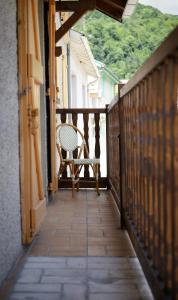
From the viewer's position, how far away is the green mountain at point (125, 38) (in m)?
26.8

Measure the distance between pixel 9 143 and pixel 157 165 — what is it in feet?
3.18

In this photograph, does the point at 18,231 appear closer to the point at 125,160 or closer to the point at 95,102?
the point at 125,160

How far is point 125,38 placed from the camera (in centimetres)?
2761

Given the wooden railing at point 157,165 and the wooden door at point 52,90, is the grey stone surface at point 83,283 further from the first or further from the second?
the wooden door at point 52,90

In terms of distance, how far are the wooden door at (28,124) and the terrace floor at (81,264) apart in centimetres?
20

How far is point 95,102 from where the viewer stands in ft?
70.8

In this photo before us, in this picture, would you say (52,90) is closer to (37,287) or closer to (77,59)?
(37,287)

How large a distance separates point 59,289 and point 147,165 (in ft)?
2.42

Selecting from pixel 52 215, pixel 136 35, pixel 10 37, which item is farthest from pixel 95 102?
pixel 10 37

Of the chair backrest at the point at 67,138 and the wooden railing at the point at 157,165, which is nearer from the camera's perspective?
the wooden railing at the point at 157,165

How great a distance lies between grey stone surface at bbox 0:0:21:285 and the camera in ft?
7.11

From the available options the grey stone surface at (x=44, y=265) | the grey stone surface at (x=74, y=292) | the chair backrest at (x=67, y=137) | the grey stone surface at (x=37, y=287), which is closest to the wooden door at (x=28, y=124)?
the grey stone surface at (x=44, y=265)

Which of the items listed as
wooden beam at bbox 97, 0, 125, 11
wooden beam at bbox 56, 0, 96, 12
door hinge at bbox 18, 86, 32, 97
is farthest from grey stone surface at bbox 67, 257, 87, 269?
wooden beam at bbox 97, 0, 125, 11

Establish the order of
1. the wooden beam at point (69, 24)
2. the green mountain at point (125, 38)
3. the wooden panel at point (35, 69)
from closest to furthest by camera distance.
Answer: the wooden panel at point (35, 69)
the wooden beam at point (69, 24)
the green mountain at point (125, 38)
